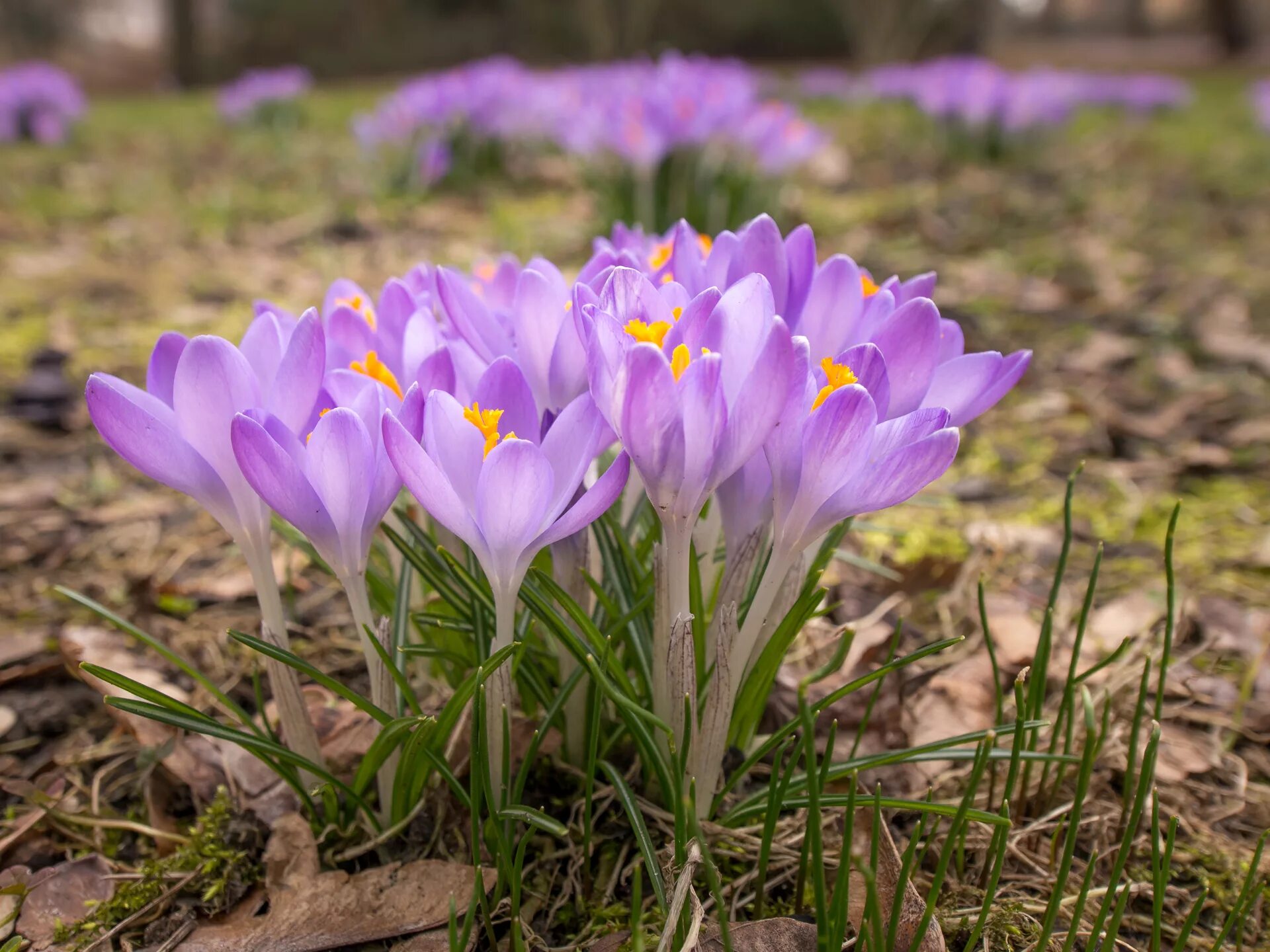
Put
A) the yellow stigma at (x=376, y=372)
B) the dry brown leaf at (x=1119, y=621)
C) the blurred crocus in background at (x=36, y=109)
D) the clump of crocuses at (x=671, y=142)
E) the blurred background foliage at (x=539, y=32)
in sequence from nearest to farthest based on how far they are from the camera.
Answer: the yellow stigma at (x=376, y=372) → the dry brown leaf at (x=1119, y=621) → the clump of crocuses at (x=671, y=142) → the blurred crocus in background at (x=36, y=109) → the blurred background foliage at (x=539, y=32)

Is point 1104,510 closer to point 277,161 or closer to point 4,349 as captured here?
point 4,349

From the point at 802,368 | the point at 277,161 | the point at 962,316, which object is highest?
the point at 277,161

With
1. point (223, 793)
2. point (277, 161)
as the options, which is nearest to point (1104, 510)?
point (223, 793)

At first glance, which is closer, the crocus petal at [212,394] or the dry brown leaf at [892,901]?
the crocus petal at [212,394]

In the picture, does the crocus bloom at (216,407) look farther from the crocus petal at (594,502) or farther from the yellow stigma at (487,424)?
the crocus petal at (594,502)

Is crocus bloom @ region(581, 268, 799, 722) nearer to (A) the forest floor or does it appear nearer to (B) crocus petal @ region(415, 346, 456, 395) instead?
(B) crocus petal @ region(415, 346, 456, 395)

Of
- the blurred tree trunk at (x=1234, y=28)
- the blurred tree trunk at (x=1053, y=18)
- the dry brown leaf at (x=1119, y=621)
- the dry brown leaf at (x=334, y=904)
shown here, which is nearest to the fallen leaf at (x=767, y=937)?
the dry brown leaf at (x=334, y=904)
